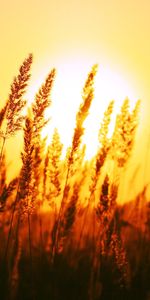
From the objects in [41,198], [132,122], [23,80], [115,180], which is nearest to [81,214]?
[41,198]

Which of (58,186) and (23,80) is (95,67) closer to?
(23,80)

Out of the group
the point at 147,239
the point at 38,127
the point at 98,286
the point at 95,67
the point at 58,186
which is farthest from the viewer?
the point at 147,239

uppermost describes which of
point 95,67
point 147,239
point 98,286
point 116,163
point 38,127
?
point 95,67

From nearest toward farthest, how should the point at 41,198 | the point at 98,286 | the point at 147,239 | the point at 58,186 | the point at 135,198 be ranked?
1. the point at 98,286
2. the point at 58,186
3. the point at 41,198
4. the point at 147,239
5. the point at 135,198

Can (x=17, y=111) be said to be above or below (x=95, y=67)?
below

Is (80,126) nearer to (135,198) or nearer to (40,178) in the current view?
(40,178)

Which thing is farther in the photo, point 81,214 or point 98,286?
point 81,214
